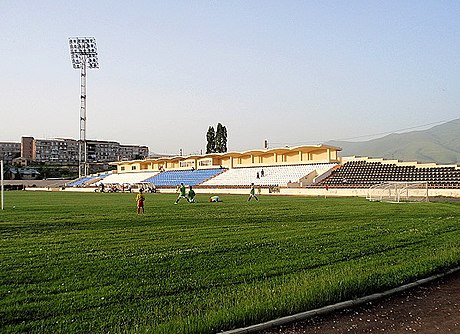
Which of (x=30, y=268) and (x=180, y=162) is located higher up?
(x=180, y=162)

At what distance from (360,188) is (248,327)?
42.9 meters

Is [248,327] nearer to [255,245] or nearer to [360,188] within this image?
[255,245]

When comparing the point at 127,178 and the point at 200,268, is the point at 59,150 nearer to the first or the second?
the point at 127,178

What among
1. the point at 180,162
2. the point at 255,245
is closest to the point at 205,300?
the point at 255,245

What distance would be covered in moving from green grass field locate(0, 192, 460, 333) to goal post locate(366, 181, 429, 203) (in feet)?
70.9

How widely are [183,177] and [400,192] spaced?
1966 inches

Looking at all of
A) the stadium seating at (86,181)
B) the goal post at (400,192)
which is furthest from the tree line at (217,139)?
the goal post at (400,192)

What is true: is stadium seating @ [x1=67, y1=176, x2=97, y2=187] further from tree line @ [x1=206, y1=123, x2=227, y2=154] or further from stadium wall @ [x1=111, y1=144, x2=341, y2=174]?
tree line @ [x1=206, y1=123, x2=227, y2=154]

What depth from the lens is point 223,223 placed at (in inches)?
696

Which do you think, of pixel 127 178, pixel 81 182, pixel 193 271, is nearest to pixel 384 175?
pixel 193 271

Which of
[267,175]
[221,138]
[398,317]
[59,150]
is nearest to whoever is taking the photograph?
[398,317]

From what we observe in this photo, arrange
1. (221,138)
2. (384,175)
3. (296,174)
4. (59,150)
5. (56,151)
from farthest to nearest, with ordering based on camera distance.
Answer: (59,150), (56,151), (221,138), (296,174), (384,175)

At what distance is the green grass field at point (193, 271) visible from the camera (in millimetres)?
6270

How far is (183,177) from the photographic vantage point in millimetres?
83000
